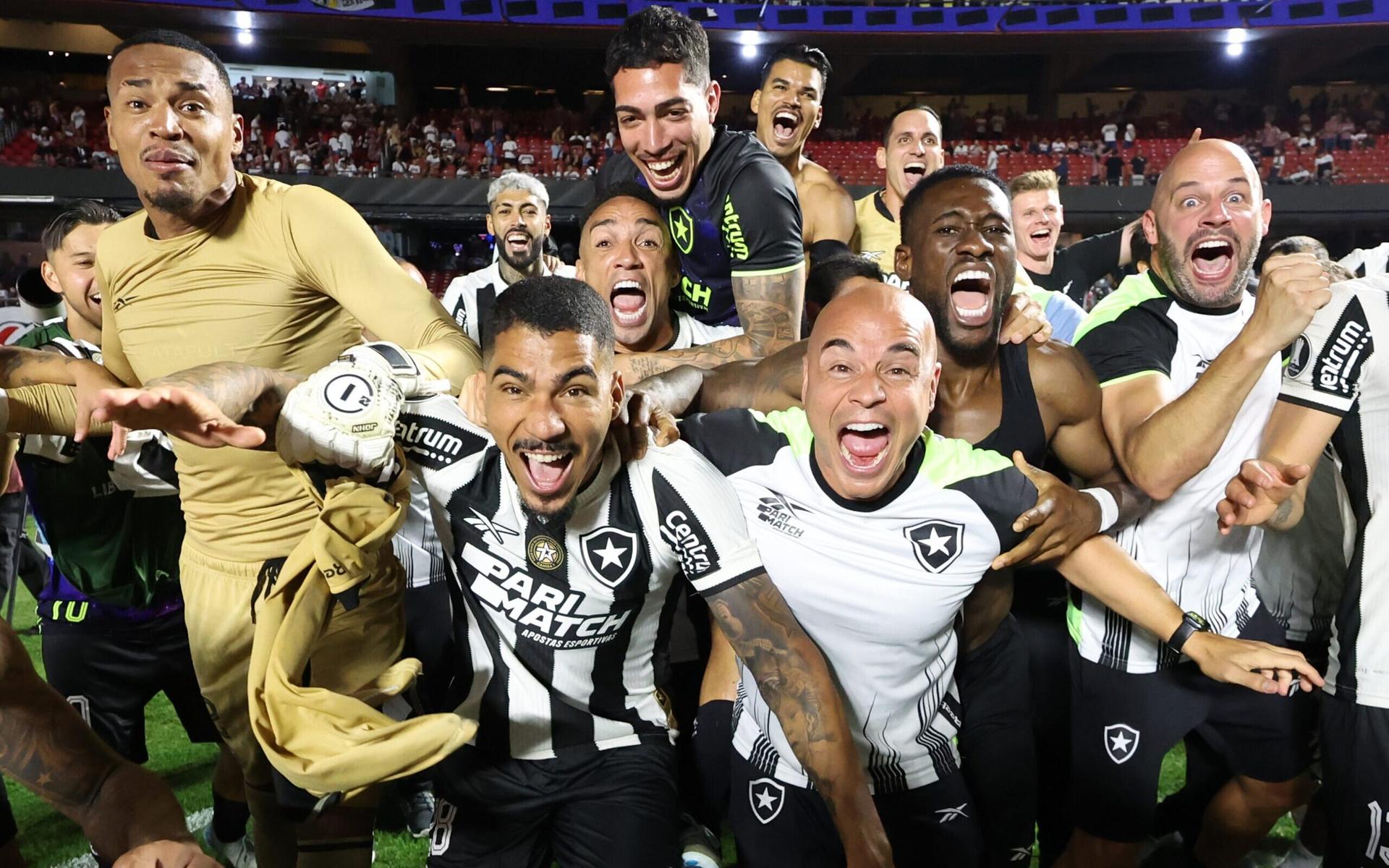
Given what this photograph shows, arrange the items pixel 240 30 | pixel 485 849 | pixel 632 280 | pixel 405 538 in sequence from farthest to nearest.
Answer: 1. pixel 240 30
2. pixel 405 538
3. pixel 632 280
4. pixel 485 849

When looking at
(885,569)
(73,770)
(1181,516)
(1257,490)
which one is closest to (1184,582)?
(1181,516)

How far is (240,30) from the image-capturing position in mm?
23922

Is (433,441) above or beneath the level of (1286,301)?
beneath

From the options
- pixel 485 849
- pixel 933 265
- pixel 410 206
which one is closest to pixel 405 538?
pixel 485 849

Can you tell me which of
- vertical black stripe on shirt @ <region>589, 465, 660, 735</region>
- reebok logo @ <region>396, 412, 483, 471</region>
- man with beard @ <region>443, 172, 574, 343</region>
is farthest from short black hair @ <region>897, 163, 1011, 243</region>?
man with beard @ <region>443, 172, 574, 343</region>

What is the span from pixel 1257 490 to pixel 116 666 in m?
3.84

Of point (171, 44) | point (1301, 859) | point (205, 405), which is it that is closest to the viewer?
point (205, 405)

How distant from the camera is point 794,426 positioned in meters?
2.85

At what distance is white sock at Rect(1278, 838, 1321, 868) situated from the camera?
11.6 ft

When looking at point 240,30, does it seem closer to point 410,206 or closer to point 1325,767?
point 410,206

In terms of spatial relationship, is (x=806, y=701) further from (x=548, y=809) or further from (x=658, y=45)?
(x=658, y=45)

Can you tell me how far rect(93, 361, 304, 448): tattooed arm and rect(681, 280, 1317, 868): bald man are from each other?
1173mm

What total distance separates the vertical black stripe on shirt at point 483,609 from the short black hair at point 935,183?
1505 millimetres

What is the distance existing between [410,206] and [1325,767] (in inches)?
842
